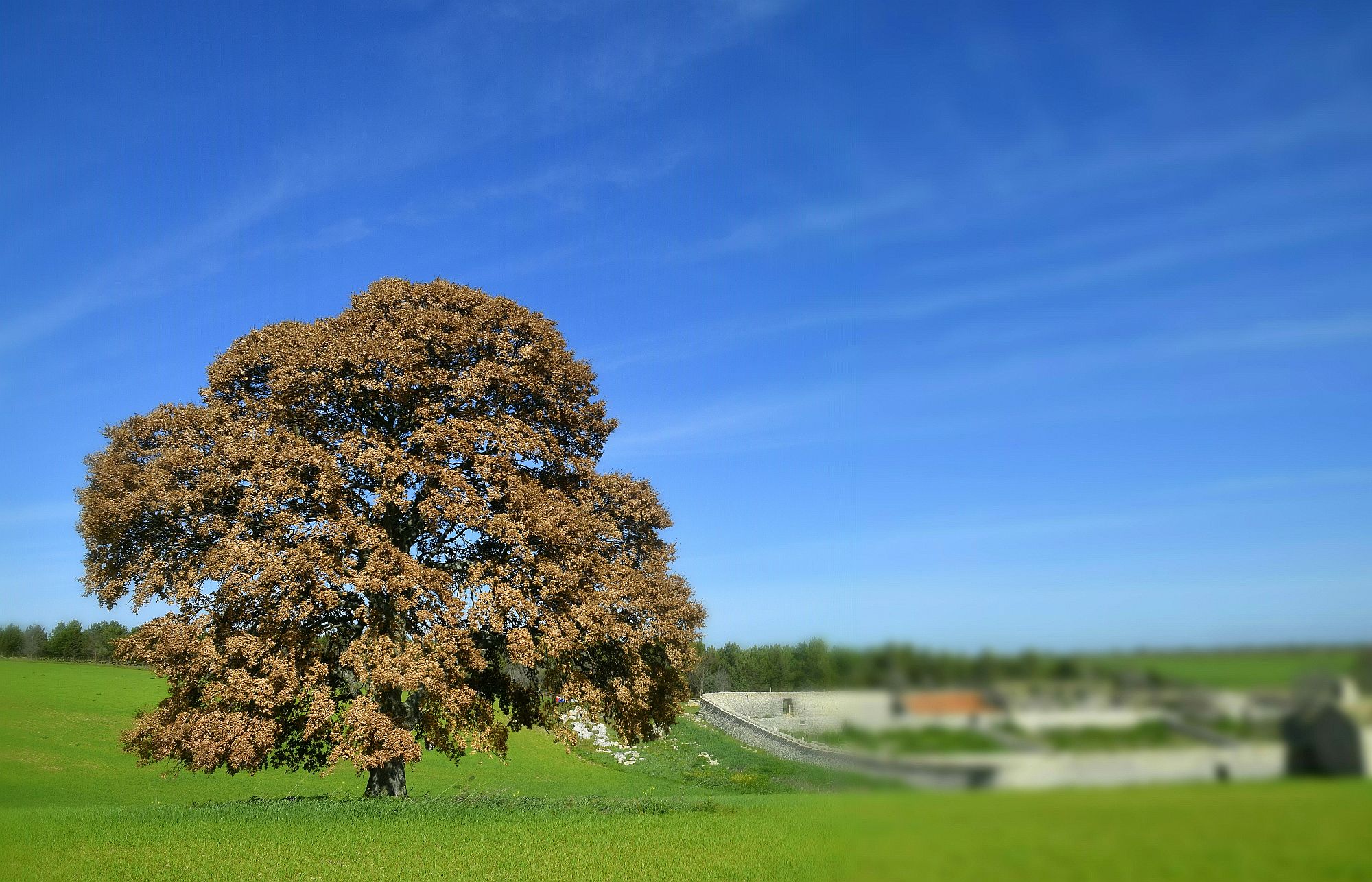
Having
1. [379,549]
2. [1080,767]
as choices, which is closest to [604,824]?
[379,549]

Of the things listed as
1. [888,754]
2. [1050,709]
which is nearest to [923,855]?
[888,754]

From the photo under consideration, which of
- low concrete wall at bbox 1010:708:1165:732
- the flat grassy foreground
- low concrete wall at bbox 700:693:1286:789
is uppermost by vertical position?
low concrete wall at bbox 1010:708:1165:732

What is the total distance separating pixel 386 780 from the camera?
26000 millimetres

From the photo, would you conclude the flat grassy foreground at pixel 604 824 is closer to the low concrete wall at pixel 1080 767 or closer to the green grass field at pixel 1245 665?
the low concrete wall at pixel 1080 767

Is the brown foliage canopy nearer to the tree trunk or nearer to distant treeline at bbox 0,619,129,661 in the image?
the tree trunk

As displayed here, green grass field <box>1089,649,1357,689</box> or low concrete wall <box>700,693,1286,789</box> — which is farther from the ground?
green grass field <box>1089,649,1357,689</box>

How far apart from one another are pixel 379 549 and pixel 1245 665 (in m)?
22.9

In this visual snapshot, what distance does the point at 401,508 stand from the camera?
24266 millimetres

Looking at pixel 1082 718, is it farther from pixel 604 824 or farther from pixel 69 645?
pixel 69 645

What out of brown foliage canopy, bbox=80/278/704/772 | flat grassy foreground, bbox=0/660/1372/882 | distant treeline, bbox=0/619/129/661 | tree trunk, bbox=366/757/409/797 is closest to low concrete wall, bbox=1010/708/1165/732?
flat grassy foreground, bbox=0/660/1372/882

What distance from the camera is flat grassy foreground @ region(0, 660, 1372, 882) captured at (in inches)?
72.7

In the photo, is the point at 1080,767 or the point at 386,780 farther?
the point at 386,780

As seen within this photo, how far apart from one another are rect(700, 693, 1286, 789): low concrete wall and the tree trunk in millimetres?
26535

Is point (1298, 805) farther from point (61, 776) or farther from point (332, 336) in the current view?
point (61, 776)
